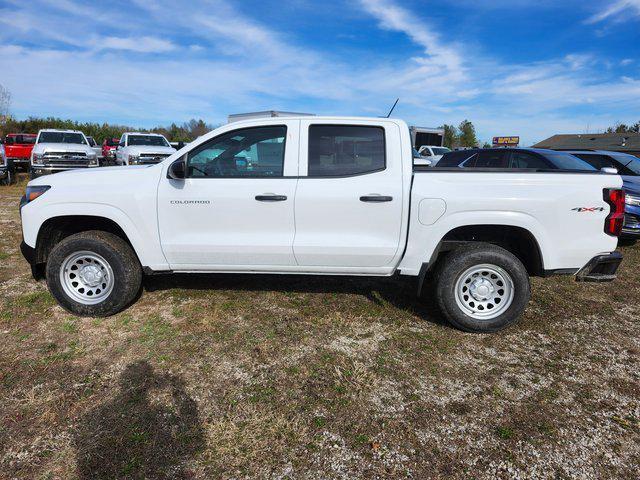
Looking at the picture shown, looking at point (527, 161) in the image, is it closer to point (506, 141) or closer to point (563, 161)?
point (563, 161)

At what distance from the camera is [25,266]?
5.52 metres

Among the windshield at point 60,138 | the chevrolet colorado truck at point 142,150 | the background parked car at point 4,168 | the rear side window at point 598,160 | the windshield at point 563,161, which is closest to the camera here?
the windshield at point 563,161

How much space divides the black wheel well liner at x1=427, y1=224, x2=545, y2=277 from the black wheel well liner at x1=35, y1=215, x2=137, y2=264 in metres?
A: 3.03

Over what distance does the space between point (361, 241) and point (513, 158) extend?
18.9 ft

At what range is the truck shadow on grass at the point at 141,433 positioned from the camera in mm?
2216

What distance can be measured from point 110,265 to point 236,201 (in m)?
1.36

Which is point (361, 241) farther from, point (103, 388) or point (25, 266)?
point (25, 266)

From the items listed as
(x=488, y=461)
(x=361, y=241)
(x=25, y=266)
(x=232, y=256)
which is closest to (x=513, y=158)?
(x=361, y=241)

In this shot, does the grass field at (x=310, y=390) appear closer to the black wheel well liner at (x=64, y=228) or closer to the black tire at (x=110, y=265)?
the black tire at (x=110, y=265)

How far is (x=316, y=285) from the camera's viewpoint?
500cm

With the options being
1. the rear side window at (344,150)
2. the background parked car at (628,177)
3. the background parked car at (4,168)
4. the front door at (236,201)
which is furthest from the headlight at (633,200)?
the background parked car at (4,168)

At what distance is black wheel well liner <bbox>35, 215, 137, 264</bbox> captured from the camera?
156 inches

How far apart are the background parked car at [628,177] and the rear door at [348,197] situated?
4.13 meters

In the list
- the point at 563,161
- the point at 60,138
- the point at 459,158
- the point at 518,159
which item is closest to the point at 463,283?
the point at 563,161
